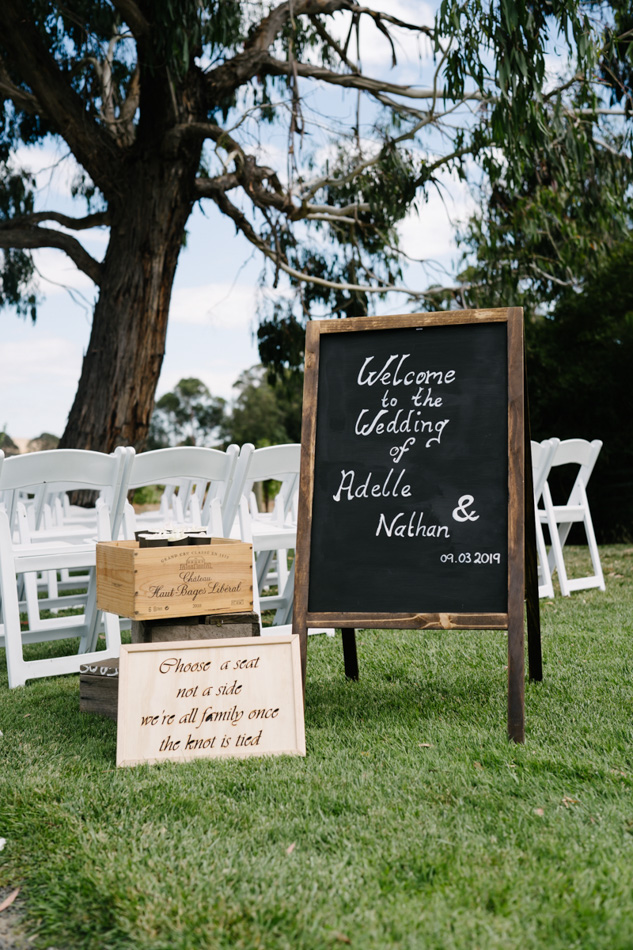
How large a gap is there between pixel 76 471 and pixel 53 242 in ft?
22.3

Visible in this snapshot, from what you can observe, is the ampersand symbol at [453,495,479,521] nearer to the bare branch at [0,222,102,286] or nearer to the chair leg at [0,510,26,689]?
the chair leg at [0,510,26,689]

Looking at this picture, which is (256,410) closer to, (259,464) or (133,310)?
(133,310)

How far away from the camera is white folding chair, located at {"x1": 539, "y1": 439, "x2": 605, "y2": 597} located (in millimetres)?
5523

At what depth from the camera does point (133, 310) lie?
28.6 ft

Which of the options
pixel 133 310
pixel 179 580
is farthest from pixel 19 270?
pixel 179 580

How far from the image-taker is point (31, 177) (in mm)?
11148

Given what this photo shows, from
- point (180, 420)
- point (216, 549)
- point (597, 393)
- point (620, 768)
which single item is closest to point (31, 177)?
point (597, 393)

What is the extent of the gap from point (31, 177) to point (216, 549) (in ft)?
32.5

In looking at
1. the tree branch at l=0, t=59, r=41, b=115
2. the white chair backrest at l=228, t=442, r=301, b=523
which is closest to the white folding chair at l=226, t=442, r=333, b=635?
the white chair backrest at l=228, t=442, r=301, b=523

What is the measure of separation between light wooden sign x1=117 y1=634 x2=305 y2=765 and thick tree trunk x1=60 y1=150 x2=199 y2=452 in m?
6.12

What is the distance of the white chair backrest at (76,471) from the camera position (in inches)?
137

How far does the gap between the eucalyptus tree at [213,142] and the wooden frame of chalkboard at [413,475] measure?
16.0 ft

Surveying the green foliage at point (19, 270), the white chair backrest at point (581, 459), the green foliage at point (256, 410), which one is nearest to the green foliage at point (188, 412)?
the green foliage at point (256, 410)

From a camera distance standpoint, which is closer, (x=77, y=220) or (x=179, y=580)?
(x=179, y=580)
